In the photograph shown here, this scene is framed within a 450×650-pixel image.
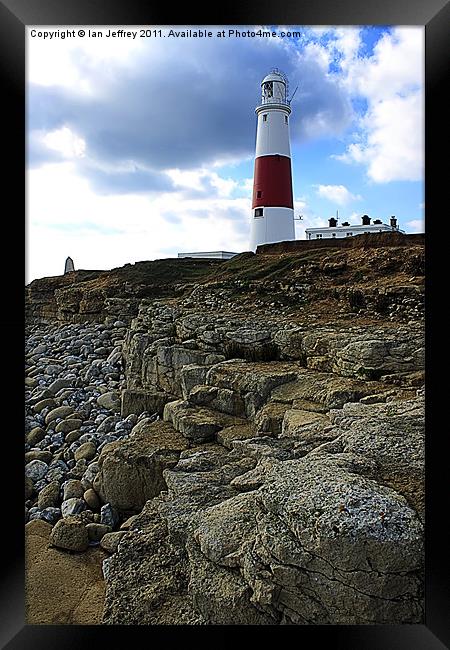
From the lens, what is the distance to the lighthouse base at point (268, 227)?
3.15m

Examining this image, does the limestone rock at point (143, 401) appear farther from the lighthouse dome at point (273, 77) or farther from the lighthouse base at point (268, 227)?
the lighthouse dome at point (273, 77)

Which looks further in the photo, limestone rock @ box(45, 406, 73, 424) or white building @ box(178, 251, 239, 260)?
limestone rock @ box(45, 406, 73, 424)

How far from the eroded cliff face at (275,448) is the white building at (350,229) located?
14cm

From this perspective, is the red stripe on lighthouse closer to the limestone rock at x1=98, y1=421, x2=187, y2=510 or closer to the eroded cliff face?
the eroded cliff face

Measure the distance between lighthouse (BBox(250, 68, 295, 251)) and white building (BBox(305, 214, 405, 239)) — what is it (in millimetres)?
194

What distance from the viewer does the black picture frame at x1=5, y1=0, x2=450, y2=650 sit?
202 cm

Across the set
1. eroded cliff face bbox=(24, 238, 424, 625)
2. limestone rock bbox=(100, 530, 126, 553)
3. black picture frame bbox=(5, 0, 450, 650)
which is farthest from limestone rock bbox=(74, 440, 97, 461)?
black picture frame bbox=(5, 0, 450, 650)

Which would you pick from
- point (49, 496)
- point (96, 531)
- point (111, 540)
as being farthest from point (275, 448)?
point (49, 496)

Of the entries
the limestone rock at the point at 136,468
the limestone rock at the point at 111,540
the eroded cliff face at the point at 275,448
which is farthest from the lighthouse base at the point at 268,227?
the limestone rock at the point at 111,540

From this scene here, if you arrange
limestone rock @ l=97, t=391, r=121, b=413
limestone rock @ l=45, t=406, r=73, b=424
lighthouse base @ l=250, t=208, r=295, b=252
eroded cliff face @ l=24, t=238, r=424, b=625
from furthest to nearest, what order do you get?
limestone rock @ l=97, t=391, r=121, b=413 → limestone rock @ l=45, t=406, r=73, b=424 → lighthouse base @ l=250, t=208, r=295, b=252 → eroded cliff face @ l=24, t=238, r=424, b=625
